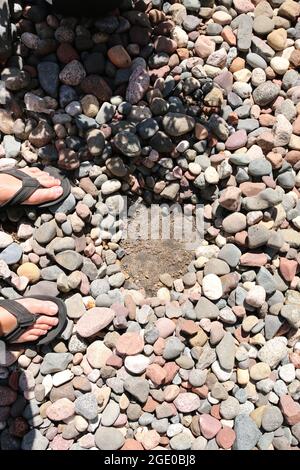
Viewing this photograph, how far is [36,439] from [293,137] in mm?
2312

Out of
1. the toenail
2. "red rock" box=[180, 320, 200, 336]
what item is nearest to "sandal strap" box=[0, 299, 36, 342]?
the toenail

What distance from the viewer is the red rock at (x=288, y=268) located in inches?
117

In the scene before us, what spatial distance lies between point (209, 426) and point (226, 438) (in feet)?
0.37

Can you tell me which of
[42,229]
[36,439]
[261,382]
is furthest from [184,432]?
[42,229]

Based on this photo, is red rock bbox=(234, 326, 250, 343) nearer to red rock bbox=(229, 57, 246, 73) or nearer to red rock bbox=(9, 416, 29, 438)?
red rock bbox=(9, 416, 29, 438)

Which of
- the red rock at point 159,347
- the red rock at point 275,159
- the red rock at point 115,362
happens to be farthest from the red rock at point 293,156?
the red rock at point 115,362

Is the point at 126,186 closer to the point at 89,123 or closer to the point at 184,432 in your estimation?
the point at 89,123

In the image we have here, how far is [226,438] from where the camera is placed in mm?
2830

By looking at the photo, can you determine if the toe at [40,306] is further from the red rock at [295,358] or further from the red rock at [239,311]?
the red rock at [295,358]

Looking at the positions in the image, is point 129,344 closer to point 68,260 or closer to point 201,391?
point 201,391

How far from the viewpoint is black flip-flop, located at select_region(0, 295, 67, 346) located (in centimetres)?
279

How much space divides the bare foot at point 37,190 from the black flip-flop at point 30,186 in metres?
0.02

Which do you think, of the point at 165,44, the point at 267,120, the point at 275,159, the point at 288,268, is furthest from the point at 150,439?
the point at 165,44

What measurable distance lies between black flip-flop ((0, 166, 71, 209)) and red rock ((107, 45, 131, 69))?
29.5 inches
